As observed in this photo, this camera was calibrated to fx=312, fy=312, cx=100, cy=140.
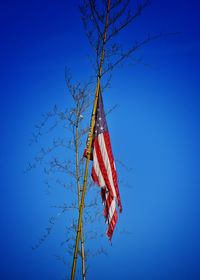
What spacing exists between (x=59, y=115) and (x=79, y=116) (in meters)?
0.59

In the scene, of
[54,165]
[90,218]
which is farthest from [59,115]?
[90,218]

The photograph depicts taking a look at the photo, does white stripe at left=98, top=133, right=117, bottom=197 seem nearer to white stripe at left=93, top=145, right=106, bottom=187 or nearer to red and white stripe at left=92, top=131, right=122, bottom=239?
red and white stripe at left=92, top=131, right=122, bottom=239

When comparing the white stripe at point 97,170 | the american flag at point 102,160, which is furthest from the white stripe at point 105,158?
the white stripe at point 97,170

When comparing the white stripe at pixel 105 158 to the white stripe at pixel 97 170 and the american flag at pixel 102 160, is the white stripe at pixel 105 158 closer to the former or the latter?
the american flag at pixel 102 160

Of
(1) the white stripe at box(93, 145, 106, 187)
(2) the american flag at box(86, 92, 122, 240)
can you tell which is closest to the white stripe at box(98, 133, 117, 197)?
(2) the american flag at box(86, 92, 122, 240)

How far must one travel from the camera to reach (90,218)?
28.4 ft

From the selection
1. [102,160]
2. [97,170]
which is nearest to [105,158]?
[102,160]

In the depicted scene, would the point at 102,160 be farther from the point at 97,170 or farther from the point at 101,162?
the point at 97,170

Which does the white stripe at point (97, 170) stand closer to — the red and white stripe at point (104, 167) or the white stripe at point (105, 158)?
Result: the red and white stripe at point (104, 167)

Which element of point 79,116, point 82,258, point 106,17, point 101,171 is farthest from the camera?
point 79,116

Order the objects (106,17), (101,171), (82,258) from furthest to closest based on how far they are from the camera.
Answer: (82,258), (106,17), (101,171)

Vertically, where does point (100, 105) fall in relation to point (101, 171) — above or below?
above

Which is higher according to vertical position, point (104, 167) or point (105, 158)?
point (105, 158)

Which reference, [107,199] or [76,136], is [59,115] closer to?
[76,136]
